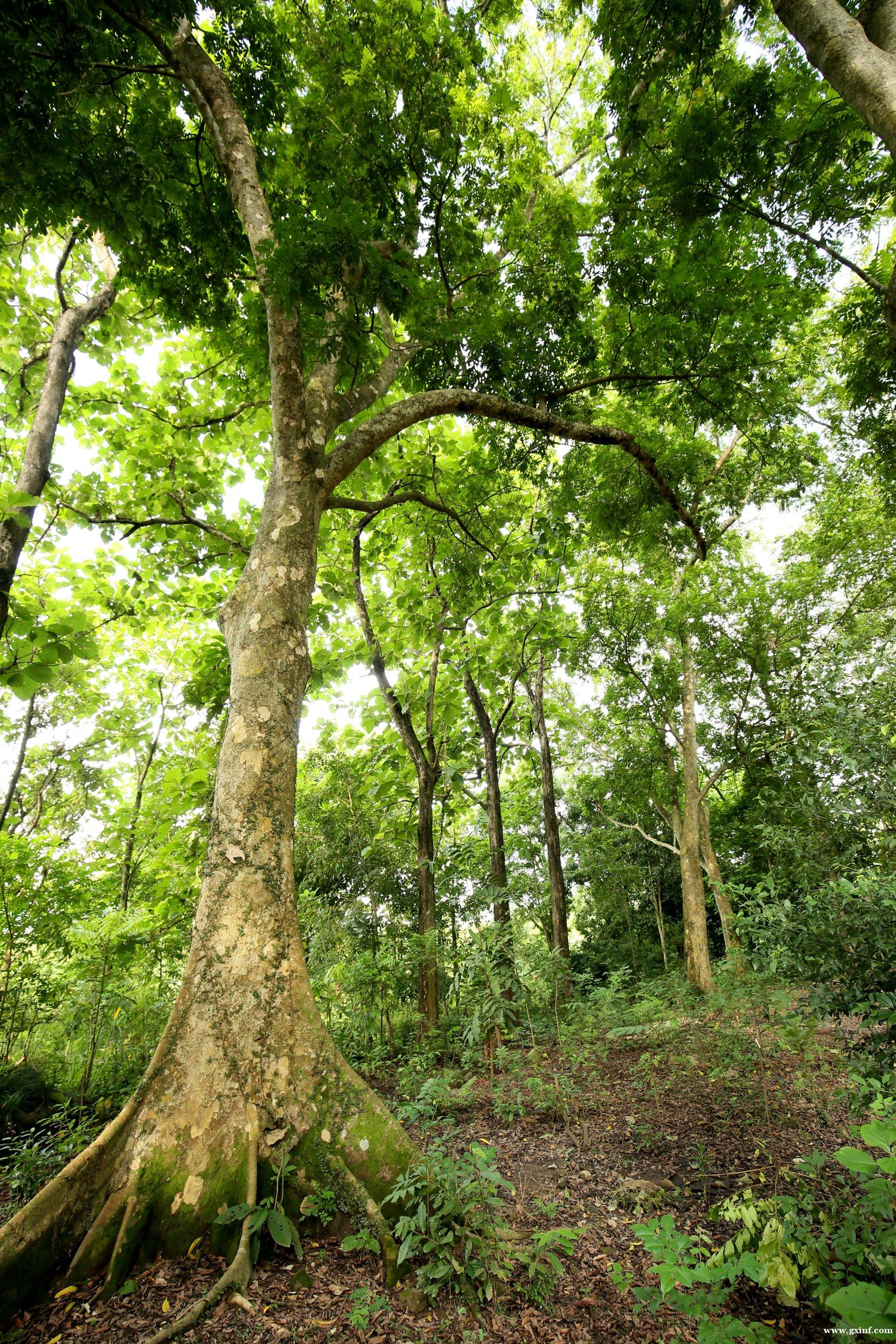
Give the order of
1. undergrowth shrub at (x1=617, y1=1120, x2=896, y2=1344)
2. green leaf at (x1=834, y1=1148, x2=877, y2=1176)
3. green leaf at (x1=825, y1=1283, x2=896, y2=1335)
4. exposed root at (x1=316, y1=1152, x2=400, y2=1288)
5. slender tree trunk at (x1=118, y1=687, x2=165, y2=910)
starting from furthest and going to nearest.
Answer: slender tree trunk at (x1=118, y1=687, x2=165, y2=910) < exposed root at (x1=316, y1=1152, x2=400, y2=1288) < undergrowth shrub at (x1=617, y1=1120, x2=896, y2=1344) < green leaf at (x1=834, y1=1148, x2=877, y2=1176) < green leaf at (x1=825, y1=1283, x2=896, y2=1335)

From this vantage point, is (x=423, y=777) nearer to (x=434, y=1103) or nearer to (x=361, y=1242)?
(x=434, y=1103)

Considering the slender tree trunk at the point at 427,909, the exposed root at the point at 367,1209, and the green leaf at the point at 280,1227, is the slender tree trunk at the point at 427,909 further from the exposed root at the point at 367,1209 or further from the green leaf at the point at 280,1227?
the green leaf at the point at 280,1227

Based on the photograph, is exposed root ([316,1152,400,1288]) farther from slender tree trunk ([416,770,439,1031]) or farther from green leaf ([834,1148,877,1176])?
slender tree trunk ([416,770,439,1031])

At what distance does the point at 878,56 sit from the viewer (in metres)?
2.85

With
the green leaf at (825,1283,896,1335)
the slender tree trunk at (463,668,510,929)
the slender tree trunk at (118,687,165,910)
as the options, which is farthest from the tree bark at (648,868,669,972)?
the green leaf at (825,1283,896,1335)

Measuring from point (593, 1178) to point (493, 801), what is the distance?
5123 mm

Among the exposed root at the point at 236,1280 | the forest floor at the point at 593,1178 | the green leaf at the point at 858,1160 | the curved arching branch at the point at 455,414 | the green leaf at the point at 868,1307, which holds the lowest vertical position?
the forest floor at the point at 593,1178

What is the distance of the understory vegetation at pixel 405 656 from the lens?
206 cm

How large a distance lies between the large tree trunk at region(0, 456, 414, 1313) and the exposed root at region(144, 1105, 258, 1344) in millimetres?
27

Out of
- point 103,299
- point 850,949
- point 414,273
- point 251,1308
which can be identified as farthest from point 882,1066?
point 103,299

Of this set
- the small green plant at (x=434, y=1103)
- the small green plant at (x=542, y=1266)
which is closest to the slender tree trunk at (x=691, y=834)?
the small green plant at (x=434, y=1103)

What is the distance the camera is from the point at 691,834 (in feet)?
37.9

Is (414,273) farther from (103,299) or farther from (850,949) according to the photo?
(850,949)

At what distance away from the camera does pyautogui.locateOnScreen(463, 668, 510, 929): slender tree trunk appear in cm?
768
